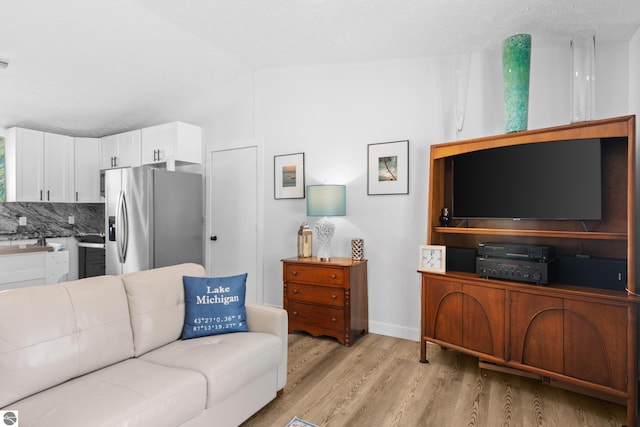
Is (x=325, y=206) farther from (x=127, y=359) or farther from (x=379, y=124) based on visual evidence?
(x=127, y=359)

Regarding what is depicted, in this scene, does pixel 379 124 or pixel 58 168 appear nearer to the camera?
pixel 379 124

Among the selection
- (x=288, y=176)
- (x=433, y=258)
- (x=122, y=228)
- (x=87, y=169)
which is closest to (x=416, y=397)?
(x=433, y=258)

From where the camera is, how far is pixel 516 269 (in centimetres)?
244

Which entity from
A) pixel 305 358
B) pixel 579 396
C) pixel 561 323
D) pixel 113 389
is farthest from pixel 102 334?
pixel 579 396

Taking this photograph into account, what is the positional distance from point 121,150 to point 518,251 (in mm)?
5030

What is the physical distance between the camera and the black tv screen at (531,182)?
7.50 ft

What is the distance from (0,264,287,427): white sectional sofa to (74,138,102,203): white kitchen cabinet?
12.8 feet

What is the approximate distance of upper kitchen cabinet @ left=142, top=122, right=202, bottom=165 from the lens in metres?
4.46

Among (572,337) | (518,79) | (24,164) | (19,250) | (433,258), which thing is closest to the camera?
(572,337)

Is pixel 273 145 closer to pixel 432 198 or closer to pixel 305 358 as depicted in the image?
pixel 432 198

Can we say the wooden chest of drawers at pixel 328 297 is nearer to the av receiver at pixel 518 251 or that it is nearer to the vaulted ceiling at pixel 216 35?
the av receiver at pixel 518 251

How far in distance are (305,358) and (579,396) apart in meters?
1.91

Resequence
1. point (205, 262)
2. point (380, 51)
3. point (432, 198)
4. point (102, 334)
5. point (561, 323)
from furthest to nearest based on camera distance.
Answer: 1. point (205, 262)
2. point (380, 51)
3. point (432, 198)
4. point (561, 323)
5. point (102, 334)

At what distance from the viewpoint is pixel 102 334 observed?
71.5 inches
